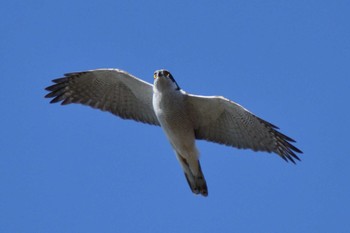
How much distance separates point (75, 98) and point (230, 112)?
3174 mm

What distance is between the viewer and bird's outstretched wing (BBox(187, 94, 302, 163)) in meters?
13.1

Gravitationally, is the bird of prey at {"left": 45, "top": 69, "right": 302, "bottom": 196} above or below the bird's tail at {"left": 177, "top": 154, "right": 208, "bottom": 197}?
above

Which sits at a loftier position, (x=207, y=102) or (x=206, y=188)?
(x=207, y=102)

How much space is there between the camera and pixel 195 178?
13336 mm

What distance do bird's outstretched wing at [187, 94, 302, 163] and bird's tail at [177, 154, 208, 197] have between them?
622 mm

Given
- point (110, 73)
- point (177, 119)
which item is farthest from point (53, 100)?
point (177, 119)

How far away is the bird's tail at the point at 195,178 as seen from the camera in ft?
43.6

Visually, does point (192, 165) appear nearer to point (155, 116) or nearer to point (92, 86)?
point (155, 116)

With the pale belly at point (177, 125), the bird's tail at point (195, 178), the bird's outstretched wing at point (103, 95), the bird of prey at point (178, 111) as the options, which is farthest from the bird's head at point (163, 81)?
the bird's tail at point (195, 178)

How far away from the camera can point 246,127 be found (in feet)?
43.7

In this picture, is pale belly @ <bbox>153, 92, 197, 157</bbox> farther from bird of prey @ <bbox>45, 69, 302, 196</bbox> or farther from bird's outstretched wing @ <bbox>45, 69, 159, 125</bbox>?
bird's outstretched wing @ <bbox>45, 69, 159, 125</bbox>

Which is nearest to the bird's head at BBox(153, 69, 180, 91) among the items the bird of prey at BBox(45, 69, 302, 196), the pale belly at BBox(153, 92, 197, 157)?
the bird of prey at BBox(45, 69, 302, 196)

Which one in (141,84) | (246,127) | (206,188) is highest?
(141,84)

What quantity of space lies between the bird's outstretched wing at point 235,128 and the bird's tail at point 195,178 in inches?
24.5
